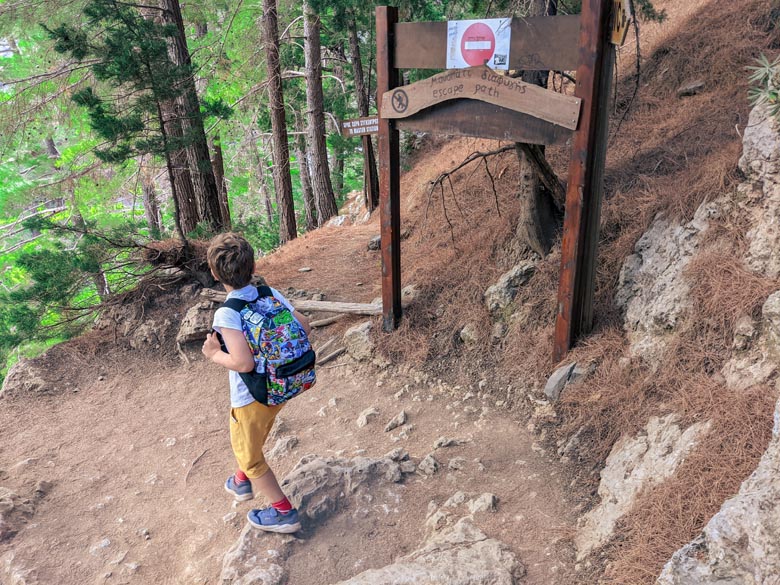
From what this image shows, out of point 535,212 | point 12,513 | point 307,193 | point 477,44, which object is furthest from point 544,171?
point 307,193

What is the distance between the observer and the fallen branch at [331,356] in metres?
6.40

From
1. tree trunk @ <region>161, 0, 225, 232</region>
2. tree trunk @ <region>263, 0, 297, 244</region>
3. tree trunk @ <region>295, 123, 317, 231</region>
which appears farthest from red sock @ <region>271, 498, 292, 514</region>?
tree trunk @ <region>295, 123, 317, 231</region>

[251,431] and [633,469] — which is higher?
[251,431]

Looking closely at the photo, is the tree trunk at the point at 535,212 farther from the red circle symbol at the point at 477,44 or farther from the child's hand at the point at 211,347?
the child's hand at the point at 211,347

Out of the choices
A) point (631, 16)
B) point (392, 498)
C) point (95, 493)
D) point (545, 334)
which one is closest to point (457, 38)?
point (631, 16)

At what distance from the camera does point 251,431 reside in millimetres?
3367

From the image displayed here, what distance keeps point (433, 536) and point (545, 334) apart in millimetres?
2383

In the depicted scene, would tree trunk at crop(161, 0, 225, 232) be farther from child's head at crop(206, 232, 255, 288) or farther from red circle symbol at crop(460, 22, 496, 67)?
child's head at crop(206, 232, 255, 288)

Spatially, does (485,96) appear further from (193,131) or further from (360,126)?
(360,126)

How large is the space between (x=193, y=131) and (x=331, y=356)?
3.90 m

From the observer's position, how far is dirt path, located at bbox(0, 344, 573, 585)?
3611mm

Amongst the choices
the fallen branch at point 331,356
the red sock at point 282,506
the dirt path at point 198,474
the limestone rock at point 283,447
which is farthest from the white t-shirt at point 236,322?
the fallen branch at point 331,356

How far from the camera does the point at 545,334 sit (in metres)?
5.30

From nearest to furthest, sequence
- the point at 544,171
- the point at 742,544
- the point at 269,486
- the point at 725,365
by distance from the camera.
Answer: the point at 742,544, the point at 269,486, the point at 725,365, the point at 544,171
